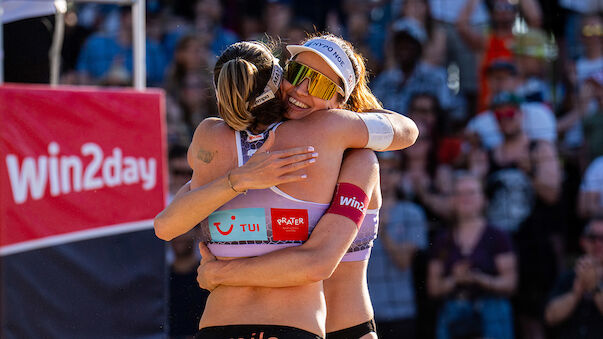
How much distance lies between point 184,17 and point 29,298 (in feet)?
16.5

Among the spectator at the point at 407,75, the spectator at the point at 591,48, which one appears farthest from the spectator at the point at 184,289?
the spectator at the point at 591,48

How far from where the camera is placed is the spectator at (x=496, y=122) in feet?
23.4

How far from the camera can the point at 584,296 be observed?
6.24 m

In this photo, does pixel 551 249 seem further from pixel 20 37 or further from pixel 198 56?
pixel 20 37

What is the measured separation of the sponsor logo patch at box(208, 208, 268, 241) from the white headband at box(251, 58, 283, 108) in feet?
1.18

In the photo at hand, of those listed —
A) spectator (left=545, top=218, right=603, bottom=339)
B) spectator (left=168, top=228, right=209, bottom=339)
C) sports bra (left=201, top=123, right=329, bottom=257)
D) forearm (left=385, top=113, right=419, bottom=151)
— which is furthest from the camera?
spectator (left=545, top=218, right=603, bottom=339)

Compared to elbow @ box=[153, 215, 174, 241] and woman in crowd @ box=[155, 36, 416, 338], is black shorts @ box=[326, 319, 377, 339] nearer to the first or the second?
woman in crowd @ box=[155, 36, 416, 338]

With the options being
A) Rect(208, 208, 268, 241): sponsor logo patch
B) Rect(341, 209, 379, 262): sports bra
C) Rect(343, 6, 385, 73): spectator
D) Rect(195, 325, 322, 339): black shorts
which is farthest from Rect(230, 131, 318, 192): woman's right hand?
Rect(343, 6, 385, 73): spectator

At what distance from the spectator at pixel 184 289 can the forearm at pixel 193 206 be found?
2782 mm

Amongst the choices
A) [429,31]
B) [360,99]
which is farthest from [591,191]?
[360,99]

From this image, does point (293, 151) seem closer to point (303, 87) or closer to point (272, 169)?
point (272, 169)

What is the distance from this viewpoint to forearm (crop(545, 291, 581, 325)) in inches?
247

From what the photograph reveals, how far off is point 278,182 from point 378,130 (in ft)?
1.61

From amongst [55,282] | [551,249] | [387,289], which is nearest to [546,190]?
[551,249]
